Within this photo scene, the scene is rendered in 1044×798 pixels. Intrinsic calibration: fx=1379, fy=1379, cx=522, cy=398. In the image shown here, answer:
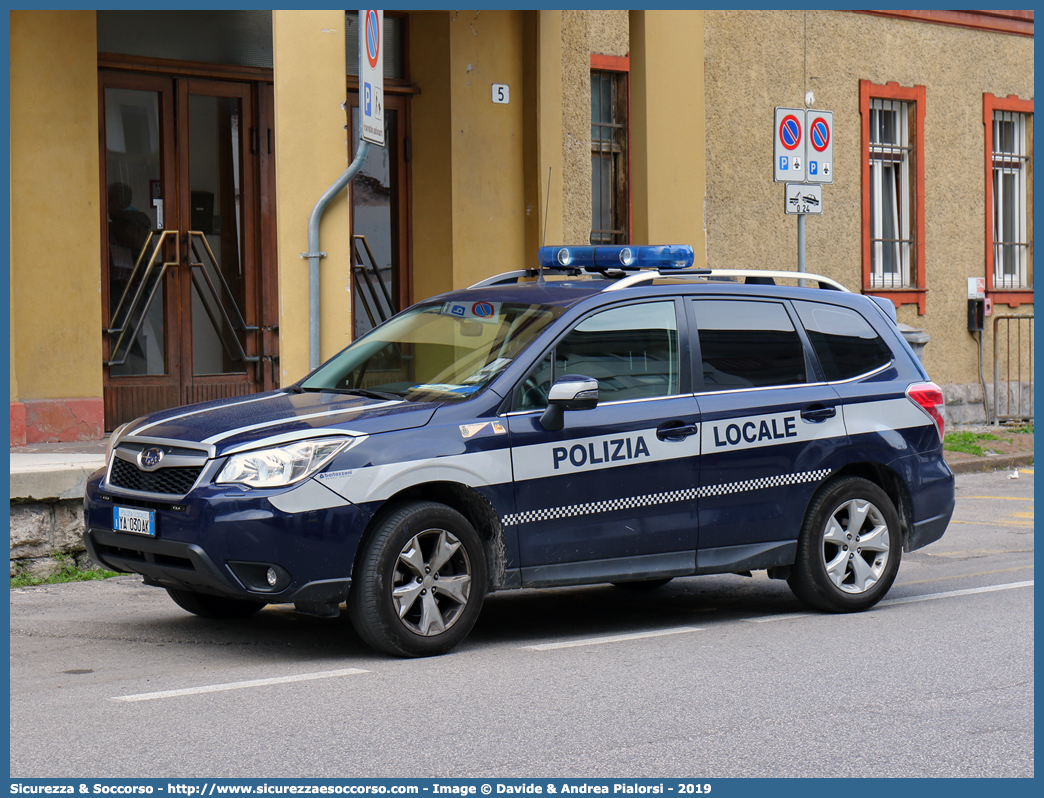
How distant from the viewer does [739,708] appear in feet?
17.3

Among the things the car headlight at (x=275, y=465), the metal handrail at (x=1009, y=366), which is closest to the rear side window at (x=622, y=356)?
the car headlight at (x=275, y=465)

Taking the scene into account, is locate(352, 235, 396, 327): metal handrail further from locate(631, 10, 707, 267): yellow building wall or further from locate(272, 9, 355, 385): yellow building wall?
locate(272, 9, 355, 385): yellow building wall

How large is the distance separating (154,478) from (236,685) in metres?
1.03

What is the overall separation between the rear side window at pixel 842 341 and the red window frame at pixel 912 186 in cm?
947

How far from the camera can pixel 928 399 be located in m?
7.71

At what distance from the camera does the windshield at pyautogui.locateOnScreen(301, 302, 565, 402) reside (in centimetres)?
651

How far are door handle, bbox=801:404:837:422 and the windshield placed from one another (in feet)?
4.85

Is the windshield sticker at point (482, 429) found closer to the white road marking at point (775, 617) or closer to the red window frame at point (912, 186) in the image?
the white road marking at point (775, 617)

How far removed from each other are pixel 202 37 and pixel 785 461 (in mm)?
7412

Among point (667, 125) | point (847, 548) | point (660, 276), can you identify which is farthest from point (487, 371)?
point (667, 125)

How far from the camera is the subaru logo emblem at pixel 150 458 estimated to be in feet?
19.7

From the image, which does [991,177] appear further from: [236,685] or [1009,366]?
[236,685]

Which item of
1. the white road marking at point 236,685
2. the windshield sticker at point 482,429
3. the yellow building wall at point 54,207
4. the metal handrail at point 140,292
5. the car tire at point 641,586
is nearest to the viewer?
the white road marking at point 236,685

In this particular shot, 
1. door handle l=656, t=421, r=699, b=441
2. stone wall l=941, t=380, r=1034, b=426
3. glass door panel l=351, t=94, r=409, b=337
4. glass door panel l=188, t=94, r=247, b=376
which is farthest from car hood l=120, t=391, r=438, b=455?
stone wall l=941, t=380, r=1034, b=426
